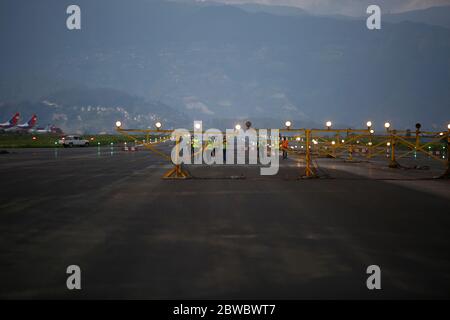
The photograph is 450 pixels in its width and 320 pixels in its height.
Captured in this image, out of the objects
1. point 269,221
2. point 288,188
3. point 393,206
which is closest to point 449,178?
point 288,188

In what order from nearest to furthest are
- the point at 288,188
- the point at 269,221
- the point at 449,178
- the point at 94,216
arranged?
1. the point at 269,221
2. the point at 94,216
3. the point at 288,188
4. the point at 449,178

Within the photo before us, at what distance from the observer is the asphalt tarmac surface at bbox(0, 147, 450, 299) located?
602cm

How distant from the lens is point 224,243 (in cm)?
855

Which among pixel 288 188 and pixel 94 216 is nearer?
pixel 94 216

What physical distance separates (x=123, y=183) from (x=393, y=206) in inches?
432

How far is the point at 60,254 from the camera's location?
775 cm

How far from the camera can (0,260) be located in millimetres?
7367

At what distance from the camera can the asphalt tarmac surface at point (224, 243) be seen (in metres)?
6.02

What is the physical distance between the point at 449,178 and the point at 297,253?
57.0 feet

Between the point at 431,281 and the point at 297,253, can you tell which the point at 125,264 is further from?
the point at 431,281
